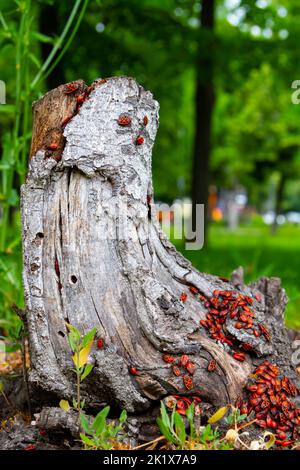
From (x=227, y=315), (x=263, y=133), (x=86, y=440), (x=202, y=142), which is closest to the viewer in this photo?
(x=86, y=440)

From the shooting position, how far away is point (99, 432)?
2.17 metres

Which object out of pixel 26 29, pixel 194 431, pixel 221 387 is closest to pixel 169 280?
pixel 221 387

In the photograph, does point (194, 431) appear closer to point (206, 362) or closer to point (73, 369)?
point (206, 362)

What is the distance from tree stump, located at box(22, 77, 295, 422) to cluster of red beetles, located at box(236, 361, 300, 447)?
67 millimetres

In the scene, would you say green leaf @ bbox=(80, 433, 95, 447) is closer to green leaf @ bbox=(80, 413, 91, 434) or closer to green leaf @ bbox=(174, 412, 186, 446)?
green leaf @ bbox=(80, 413, 91, 434)

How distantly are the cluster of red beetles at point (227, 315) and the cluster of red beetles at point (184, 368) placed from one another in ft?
0.74

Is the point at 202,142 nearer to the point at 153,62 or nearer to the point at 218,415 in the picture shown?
the point at 153,62

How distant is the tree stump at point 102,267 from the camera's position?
97.6 inches

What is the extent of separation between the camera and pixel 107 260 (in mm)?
2531

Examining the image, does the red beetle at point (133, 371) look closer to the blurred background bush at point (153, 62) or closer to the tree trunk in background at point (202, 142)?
the blurred background bush at point (153, 62)

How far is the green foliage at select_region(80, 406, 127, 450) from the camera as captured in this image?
2143mm

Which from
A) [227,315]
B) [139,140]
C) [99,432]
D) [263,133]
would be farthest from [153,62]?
[263,133]

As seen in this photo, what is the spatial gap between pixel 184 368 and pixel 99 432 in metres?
0.49

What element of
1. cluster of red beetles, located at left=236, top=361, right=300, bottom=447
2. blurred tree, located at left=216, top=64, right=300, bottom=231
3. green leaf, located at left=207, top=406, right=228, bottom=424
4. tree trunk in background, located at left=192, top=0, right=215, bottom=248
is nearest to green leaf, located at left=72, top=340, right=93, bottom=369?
green leaf, located at left=207, top=406, right=228, bottom=424
